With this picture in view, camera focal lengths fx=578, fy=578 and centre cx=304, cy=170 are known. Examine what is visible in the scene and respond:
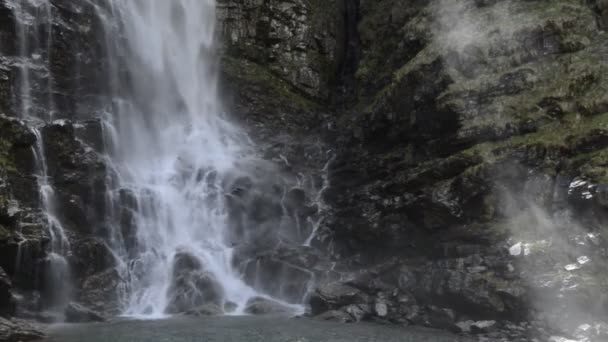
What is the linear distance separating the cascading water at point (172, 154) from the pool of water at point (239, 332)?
3167 mm

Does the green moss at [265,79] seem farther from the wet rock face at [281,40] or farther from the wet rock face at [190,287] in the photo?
the wet rock face at [190,287]

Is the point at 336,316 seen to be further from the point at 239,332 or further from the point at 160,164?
the point at 160,164

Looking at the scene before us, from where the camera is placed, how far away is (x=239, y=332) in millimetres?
17438

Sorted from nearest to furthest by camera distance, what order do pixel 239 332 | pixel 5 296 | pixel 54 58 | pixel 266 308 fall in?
pixel 239 332 → pixel 5 296 → pixel 266 308 → pixel 54 58

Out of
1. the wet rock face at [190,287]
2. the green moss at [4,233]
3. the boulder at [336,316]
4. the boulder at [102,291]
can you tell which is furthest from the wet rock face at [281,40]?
the green moss at [4,233]

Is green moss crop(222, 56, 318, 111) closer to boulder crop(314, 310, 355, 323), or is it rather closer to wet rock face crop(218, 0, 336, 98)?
wet rock face crop(218, 0, 336, 98)

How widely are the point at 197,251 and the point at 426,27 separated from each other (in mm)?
15565

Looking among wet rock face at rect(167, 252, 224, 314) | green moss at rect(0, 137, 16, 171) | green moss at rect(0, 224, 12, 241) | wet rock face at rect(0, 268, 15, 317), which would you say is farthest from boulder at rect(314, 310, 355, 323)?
green moss at rect(0, 137, 16, 171)

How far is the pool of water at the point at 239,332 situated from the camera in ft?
53.7

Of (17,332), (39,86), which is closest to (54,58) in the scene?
(39,86)

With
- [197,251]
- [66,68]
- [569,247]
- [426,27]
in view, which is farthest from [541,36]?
[66,68]

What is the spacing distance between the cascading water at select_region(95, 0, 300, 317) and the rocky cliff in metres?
1.05

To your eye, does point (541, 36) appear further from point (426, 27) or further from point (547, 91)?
point (426, 27)

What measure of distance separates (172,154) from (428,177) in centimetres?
1423
